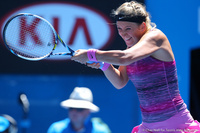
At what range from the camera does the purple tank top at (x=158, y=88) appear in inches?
95.3

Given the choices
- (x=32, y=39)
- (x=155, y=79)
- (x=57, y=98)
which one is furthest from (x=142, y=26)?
(x=57, y=98)

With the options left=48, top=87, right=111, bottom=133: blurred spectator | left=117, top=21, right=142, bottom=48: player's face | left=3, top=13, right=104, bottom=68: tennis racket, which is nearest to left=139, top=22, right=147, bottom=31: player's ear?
left=117, top=21, right=142, bottom=48: player's face

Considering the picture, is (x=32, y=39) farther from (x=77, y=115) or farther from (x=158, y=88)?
(x=158, y=88)

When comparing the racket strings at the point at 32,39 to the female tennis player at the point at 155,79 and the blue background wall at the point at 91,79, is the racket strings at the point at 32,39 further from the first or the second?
the blue background wall at the point at 91,79

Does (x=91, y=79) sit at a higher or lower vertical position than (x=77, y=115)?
lower

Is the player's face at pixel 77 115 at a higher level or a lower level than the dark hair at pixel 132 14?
lower

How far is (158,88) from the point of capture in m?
2.42

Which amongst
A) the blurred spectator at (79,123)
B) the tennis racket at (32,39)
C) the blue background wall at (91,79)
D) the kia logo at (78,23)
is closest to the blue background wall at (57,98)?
the blue background wall at (91,79)

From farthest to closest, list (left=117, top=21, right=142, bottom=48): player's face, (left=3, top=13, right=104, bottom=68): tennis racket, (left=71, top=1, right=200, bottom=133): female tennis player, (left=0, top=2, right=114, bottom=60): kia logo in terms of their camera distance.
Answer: (left=0, top=2, right=114, bottom=60): kia logo → (left=3, top=13, right=104, bottom=68): tennis racket → (left=117, top=21, right=142, bottom=48): player's face → (left=71, top=1, right=200, bottom=133): female tennis player

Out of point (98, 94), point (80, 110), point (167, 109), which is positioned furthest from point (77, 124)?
point (98, 94)

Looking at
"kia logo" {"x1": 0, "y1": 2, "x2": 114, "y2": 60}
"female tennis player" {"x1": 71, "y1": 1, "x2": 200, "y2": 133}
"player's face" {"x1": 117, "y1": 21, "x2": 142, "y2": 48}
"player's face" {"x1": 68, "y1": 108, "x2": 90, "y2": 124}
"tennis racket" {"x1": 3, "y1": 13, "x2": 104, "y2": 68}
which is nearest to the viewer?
"female tennis player" {"x1": 71, "y1": 1, "x2": 200, "y2": 133}

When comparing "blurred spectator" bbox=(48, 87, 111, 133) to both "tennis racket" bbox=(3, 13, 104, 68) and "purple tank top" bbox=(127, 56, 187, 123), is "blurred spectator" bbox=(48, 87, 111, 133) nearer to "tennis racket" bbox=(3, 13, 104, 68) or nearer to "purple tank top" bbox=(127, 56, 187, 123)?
"tennis racket" bbox=(3, 13, 104, 68)

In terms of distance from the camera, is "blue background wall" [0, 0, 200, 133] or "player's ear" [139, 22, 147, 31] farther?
"blue background wall" [0, 0, 200, 133]

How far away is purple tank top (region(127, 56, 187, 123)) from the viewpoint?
2.42 m
